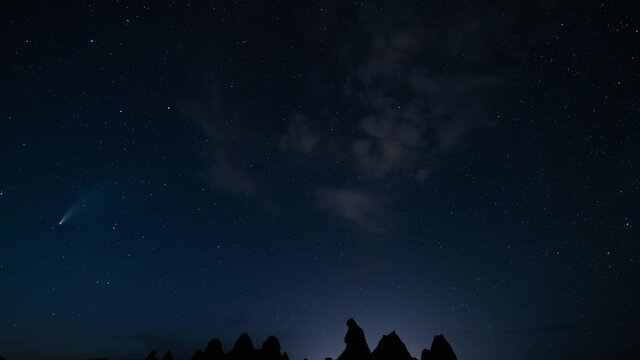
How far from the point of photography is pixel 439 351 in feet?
100

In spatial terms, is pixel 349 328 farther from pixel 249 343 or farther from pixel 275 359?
pixel 249 343

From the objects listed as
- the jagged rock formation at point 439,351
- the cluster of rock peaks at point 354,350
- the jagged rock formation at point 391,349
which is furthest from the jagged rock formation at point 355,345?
the jagged rock formation at point 439,351

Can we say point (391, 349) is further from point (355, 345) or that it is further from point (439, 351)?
point (439, 351)

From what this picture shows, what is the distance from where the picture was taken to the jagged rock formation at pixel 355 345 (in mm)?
33781

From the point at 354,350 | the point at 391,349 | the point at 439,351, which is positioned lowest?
the point at 354,350

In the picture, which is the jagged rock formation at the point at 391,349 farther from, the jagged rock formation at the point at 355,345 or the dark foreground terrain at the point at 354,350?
the jagged rock formation at the point at 355,345

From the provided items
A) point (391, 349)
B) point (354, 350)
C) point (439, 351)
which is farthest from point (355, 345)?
point (439, 351)

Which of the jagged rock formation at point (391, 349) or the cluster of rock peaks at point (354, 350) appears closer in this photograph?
the cluster of rock peaks at point (354, 350)

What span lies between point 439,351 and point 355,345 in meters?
8.24

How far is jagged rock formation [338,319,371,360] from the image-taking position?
111ft

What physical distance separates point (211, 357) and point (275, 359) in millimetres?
7273

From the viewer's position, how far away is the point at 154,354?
43.1 m

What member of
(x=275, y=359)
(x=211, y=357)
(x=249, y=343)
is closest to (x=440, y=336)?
(x=275, y=359)

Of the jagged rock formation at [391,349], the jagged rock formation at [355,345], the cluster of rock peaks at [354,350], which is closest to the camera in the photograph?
the cluster of rock peaks at [354,350]
